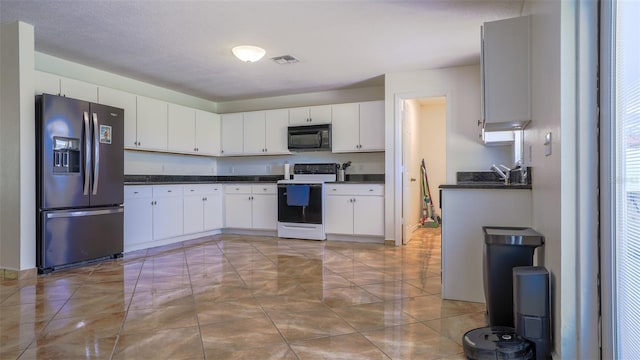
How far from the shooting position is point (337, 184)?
548cm

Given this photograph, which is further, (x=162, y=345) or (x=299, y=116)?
(x=299, y=116)

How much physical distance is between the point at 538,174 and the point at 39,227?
414cm

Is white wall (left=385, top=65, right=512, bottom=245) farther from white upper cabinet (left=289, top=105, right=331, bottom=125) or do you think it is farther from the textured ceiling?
white upper cabinet (left=289, top=105, right=331, bottom=125)

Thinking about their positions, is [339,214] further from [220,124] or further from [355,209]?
[220,124]

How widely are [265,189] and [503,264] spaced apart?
4.29 metres

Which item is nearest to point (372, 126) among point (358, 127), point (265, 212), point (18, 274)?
point (358, 127)

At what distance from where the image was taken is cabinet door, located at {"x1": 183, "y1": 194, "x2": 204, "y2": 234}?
5.46 m

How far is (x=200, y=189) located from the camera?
18.9 feet

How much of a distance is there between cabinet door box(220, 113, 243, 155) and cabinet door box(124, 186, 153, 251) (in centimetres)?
180

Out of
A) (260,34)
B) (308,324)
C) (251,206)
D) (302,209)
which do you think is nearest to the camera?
(308,324)

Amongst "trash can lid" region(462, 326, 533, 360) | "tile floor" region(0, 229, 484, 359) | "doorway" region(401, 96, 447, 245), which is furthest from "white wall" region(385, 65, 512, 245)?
"trash can lid" region(462, 326, 533, 360)

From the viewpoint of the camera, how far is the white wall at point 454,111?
15.4 feet

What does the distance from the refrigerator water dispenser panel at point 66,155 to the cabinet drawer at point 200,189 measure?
1696 millimetres

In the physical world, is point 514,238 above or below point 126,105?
below
